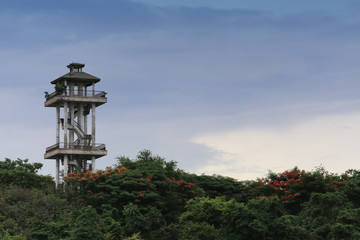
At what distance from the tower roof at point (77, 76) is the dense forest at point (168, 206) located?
7.47 metres

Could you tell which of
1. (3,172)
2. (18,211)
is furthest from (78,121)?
(18,211)

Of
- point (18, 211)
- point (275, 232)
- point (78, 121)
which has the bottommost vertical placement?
point (275, 232)

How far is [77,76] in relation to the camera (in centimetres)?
5628

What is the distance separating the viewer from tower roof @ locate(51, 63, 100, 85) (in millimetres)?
56156

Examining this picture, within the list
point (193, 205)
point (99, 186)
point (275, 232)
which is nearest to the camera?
point (275, 232)

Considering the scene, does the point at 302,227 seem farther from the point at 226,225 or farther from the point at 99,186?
the point at 99,186

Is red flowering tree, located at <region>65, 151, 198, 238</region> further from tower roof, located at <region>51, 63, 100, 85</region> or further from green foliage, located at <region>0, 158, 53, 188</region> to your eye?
tower roof, located at <region>51, 63, 100, 85</region>

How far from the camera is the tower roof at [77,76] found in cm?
5616

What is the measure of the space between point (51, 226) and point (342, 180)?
74.4 feet

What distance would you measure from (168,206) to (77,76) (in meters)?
14.9

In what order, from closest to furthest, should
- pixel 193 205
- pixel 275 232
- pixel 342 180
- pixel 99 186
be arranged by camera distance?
pixel 275 232, pixel 193 205, pixel 99 186, pixel 342 180

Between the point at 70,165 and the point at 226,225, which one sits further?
the point at 70,165

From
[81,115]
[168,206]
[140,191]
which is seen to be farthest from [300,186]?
[81,115]

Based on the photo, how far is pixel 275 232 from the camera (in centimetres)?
3531
